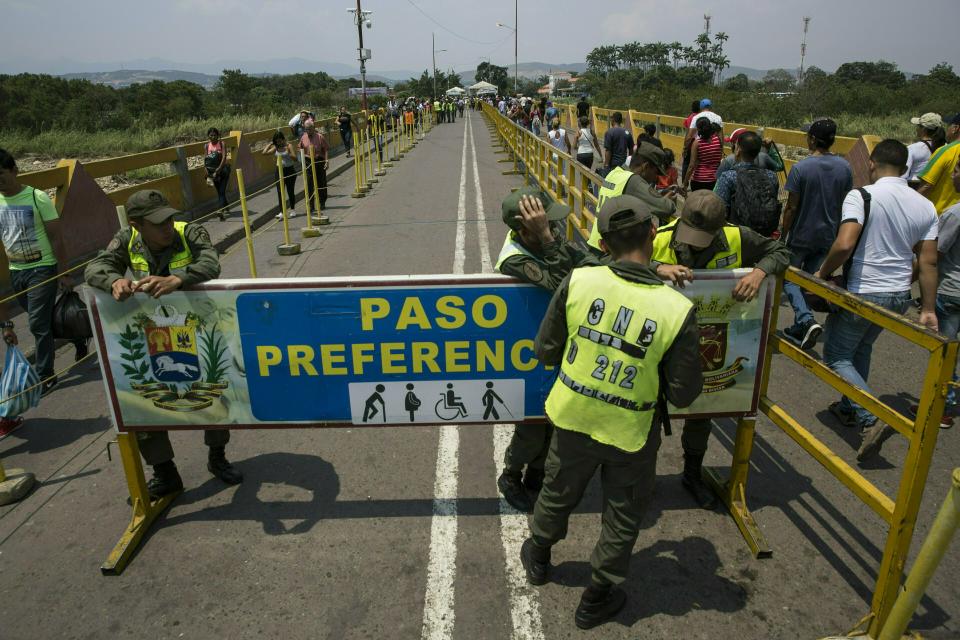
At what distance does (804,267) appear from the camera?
607 cm

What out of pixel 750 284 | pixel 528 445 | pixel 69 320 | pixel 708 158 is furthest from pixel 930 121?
pixel 69 320

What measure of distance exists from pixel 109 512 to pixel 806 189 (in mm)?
6100

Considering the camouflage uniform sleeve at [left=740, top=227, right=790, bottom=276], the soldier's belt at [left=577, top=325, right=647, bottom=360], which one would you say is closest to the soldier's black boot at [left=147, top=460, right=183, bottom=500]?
the soldier's belt at [left=577, top=325, right=647, bottom=360]

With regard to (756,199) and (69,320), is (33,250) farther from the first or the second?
(756,199)

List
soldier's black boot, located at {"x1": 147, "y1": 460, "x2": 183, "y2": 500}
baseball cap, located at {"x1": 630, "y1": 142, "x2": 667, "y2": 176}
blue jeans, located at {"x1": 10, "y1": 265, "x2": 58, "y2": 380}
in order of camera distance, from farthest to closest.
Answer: blue jeans, located at {"x1": 10, "y1": 265, "x2": 58, "y2": 380}
baseball cap, located at {"x1": 630, "y1": 142, "x2": 667, "y2": 176}
soldier's black boot, located at {"x1": 147, "y1": 460, "x2": 183, "y2": 500}

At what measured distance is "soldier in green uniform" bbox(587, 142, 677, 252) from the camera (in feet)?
14.3

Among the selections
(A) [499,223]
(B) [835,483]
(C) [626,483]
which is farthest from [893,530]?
(A) [499,223]

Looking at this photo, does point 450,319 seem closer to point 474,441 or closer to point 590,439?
point 590,439

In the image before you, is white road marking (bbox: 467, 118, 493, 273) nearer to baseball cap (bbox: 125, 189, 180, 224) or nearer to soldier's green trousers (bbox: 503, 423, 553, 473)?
soldier's green trousers (bbox: 503, 423, 553, 473)

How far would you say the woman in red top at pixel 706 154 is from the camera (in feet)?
29.2

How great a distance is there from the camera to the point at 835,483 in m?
4.06

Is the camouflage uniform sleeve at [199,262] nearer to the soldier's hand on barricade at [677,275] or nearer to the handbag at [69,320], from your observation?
the handbag at [69,320]

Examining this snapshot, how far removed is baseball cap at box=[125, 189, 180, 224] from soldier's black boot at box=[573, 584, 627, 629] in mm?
3085

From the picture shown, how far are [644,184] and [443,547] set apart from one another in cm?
297
